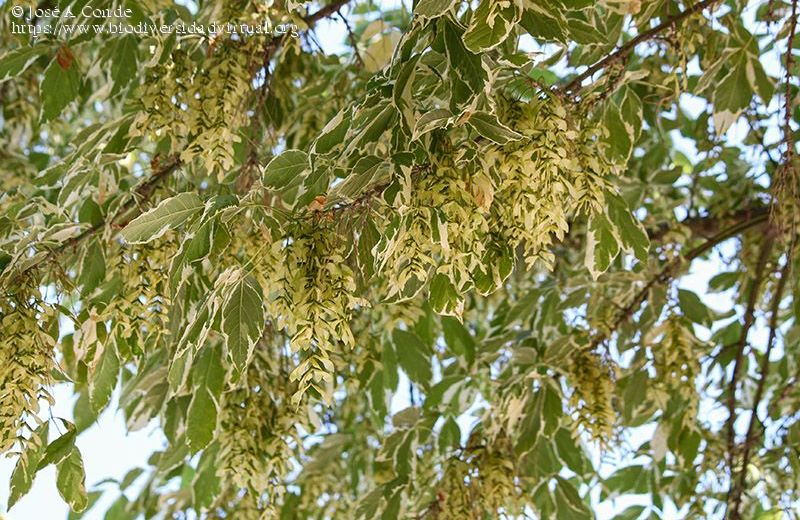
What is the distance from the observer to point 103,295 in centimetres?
143

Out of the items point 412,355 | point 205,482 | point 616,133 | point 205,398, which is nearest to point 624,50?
point 616,133

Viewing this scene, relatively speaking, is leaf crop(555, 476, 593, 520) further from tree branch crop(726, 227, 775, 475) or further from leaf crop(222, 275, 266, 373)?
leaf crop(222, 275, 266, 373)

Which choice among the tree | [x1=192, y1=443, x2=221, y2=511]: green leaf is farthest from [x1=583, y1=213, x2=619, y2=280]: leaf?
[x1=192, y1=443, x2=221, y2=511]: green leaf

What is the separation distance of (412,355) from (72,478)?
849 mm

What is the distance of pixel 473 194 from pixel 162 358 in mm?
974

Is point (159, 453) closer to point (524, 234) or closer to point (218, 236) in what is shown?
point (218, 236)

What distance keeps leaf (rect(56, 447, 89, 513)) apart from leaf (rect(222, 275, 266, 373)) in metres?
0.32

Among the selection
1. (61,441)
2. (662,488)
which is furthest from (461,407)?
(61,441)

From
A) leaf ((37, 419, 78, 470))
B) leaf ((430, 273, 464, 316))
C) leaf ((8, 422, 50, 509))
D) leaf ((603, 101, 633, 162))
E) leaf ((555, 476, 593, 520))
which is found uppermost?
leaf ((603, 101, 633, 162))

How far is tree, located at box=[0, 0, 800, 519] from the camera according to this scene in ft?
3.61

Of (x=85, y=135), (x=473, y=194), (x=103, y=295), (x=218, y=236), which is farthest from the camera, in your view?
(x=85, y=135)

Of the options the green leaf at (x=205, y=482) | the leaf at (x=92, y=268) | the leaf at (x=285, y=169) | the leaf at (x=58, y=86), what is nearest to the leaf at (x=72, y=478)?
the leaf at (x=92, y=268)

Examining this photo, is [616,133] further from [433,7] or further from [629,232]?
[433,7]

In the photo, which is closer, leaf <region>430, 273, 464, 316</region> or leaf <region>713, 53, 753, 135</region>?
leaf <region>430, 273, 464, 316</region>
